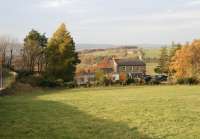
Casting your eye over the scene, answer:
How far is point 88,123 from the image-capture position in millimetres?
16203

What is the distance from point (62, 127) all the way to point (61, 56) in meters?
40.7

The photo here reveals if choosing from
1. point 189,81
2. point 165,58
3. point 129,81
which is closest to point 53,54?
point 129,81

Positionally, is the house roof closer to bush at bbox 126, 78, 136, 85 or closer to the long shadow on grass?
bush at bbox 126, 78, 136, 85

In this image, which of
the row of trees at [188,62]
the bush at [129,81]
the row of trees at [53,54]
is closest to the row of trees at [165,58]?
the row of trees at [188,62]

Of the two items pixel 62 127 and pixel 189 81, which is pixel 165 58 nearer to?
pixel 189 81

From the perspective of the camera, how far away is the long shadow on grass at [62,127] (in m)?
13.1

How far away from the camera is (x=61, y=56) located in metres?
55.2

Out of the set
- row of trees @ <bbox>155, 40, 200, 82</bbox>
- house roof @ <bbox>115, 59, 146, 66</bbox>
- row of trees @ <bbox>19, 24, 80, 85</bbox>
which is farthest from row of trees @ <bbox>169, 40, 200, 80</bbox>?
house roof @ <bbox>115, 59, 146, 66</bbox>

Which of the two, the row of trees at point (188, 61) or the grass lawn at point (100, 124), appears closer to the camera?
the grass lawn at point (100, 124)

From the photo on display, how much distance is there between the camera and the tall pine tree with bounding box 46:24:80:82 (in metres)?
54.9

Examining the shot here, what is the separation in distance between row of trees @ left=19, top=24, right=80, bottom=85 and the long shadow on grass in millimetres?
34747

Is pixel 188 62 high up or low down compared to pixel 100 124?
up

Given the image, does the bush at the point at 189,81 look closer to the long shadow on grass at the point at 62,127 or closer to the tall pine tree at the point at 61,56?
the tall pine tree at the point at 61,56

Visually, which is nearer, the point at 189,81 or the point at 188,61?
the point at 189,81
